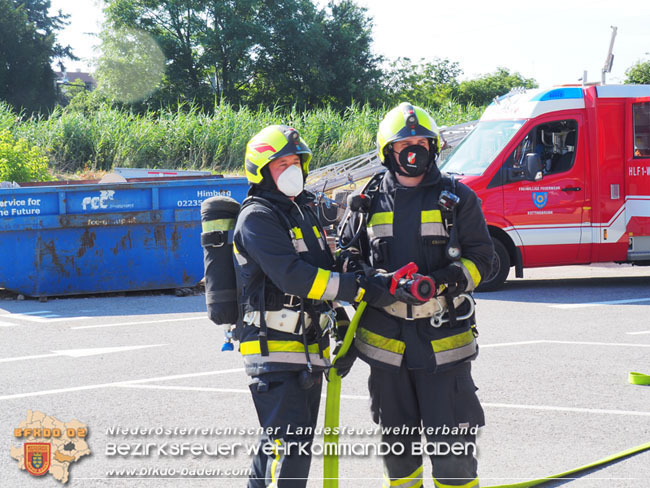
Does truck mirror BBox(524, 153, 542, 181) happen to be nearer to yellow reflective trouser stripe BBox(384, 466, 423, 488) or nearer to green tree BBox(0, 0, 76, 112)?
yellow reflective trouser stripe BBox(384, 466, 423, 488)

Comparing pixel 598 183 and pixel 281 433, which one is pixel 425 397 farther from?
pixel 598 183

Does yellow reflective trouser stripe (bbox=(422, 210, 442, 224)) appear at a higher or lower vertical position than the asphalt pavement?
higher

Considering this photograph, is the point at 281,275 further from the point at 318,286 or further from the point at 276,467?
the point at 276,467

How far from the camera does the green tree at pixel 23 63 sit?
46.8 metres

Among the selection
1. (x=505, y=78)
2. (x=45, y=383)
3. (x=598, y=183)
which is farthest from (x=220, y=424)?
(x=505, y=78)

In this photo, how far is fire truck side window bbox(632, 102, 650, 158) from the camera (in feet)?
35.7

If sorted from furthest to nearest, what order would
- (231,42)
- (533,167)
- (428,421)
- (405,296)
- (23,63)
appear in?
(23,63), (231,42), (533,167), (428,421), (405,296)

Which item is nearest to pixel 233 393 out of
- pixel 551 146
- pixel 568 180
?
pixel 568 180

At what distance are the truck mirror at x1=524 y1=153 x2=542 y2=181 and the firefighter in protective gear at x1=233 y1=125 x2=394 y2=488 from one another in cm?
731

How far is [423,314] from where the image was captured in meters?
3.53

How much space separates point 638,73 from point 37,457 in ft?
138

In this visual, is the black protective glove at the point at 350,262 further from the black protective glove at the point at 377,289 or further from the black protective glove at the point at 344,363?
the black protective glove at the point at 344,363

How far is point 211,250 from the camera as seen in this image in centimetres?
364

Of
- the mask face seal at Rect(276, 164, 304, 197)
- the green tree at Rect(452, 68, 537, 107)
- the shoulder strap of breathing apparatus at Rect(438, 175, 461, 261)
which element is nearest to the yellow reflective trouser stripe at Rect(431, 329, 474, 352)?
the shoulder strap of breathing apparatus at Rect(438, 175, 461, 261)
